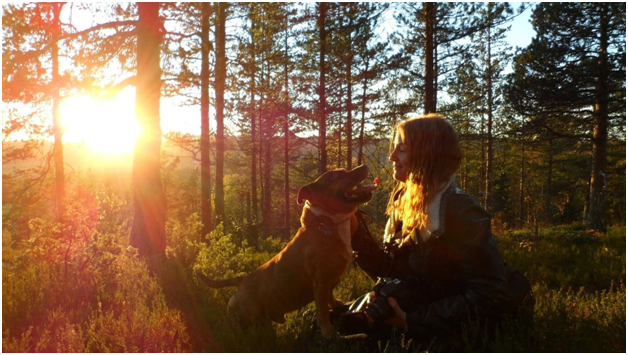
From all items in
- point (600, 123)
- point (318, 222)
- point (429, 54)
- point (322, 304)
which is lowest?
point (322, 304)

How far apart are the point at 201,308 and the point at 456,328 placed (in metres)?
2.89

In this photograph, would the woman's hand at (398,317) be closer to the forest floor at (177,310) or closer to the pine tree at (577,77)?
the forest floor at (177,310)

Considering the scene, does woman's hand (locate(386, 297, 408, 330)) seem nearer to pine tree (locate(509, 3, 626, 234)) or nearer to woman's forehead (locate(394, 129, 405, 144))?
woman's forehead (locate(394, 129, 405, 144))

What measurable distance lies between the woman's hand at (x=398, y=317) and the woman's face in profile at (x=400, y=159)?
39.8 inches

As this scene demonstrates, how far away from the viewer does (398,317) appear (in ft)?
9.83

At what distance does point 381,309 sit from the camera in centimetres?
300

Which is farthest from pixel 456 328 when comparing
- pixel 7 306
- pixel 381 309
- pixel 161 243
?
pixel 161 243

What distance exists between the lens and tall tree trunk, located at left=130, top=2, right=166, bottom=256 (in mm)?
7453

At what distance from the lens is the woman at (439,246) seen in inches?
110

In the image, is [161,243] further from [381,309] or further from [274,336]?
[381,309]

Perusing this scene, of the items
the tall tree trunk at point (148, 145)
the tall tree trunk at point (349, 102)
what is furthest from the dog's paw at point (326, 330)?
the tall tree trunk at point (349, 102)

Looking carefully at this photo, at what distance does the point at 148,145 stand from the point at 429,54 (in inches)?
340

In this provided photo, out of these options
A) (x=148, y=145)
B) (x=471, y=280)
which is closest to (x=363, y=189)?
(x=471, y=280)

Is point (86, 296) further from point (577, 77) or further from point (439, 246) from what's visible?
point (577, 77)
